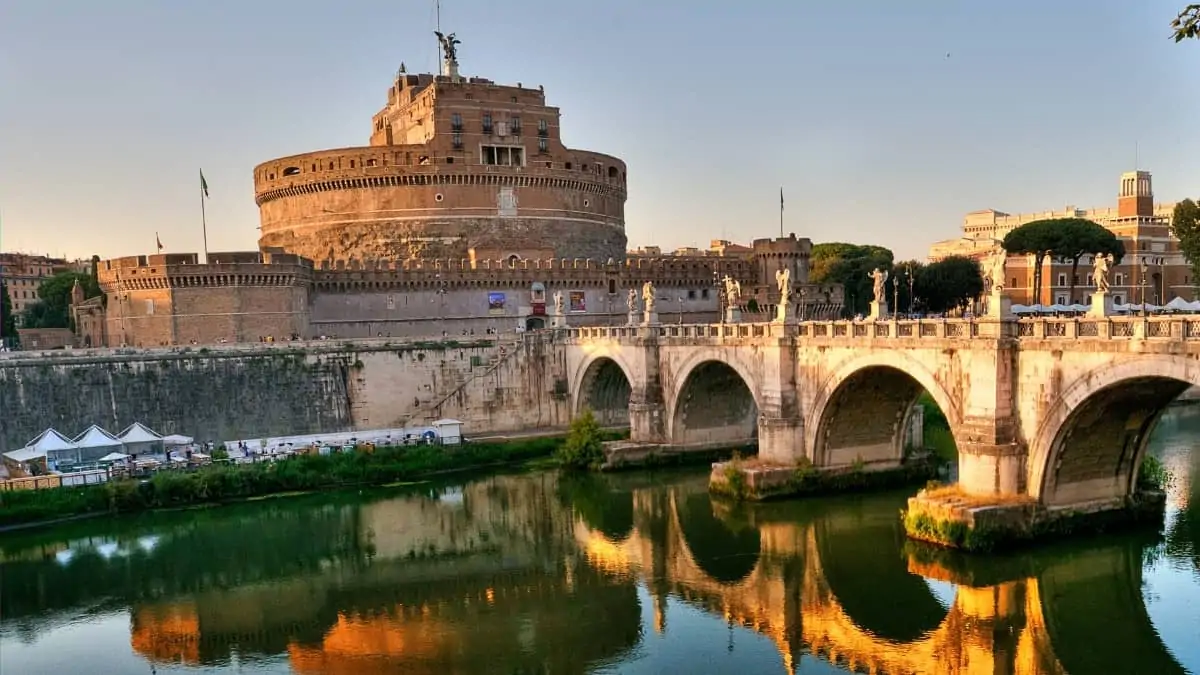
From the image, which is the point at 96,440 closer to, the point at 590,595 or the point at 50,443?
the point at 50,443

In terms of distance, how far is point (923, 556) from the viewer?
19766 mm

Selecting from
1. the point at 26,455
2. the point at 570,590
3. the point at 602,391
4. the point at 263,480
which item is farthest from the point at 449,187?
the point at 570,590

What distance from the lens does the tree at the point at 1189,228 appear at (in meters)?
39.8

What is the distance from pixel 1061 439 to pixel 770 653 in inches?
287

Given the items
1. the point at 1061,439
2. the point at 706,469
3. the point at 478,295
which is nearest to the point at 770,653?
the point at 1061,439

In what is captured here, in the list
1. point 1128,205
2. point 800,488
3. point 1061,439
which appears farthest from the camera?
point 1128,205

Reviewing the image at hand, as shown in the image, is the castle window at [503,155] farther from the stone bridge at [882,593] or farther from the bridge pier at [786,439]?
the stone bridge at [882,593]

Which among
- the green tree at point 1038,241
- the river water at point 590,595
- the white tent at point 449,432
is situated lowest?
the river water at point 590,595

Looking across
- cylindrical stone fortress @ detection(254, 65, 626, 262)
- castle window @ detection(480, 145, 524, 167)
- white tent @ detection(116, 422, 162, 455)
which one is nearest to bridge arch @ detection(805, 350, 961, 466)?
white tent @ detection(116, 422, 162, 455)

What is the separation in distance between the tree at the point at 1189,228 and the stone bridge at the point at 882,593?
25602 millimetres

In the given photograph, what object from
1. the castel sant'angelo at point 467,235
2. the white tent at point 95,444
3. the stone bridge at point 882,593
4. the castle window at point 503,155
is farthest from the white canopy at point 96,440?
the castle window at point 503,155

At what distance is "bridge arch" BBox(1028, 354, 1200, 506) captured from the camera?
16766 mm

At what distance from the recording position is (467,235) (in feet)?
169

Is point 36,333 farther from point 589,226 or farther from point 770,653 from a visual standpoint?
point 770,653
